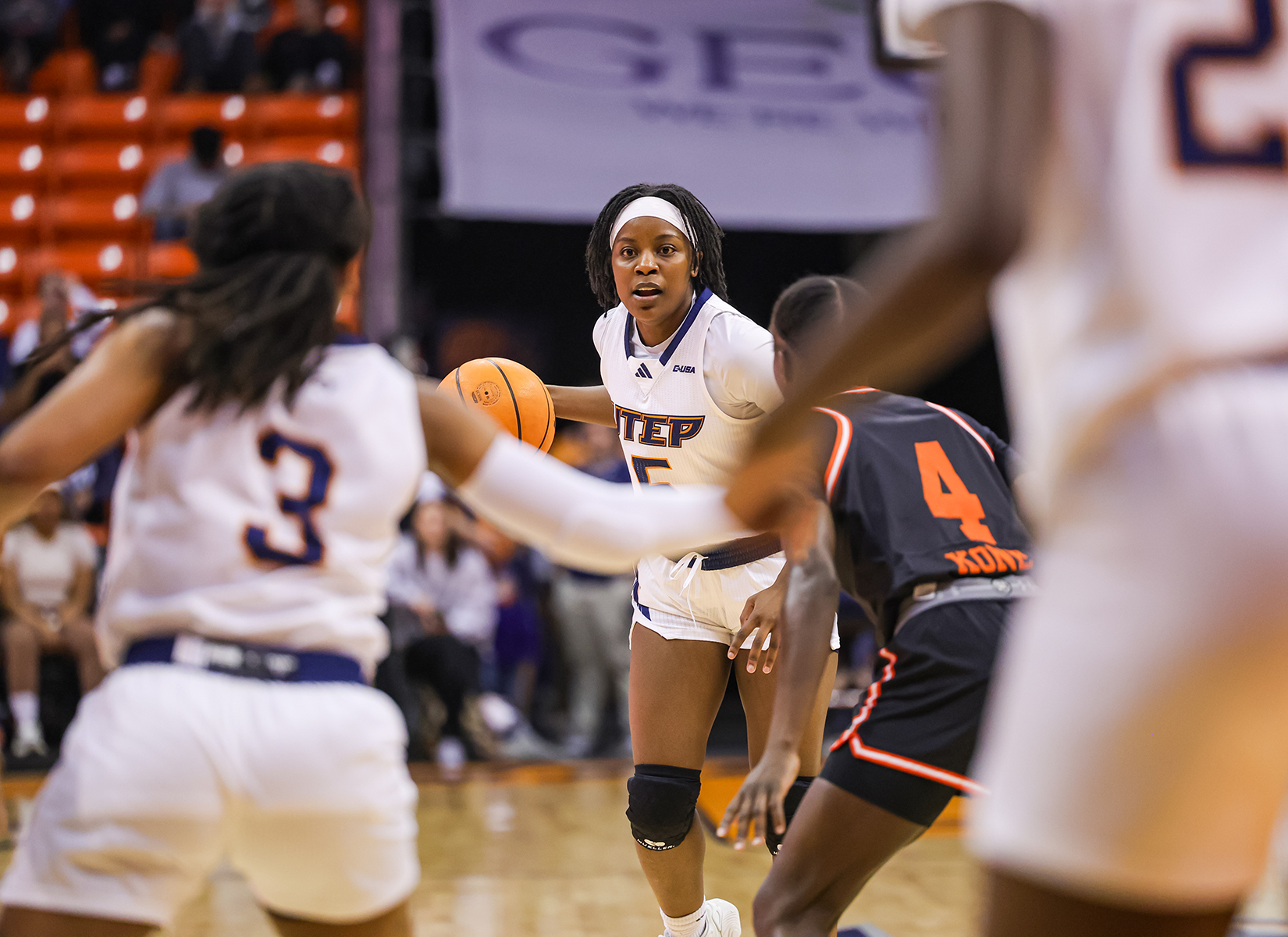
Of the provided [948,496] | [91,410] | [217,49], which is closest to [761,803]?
[948,496]

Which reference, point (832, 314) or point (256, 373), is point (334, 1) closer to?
point (832, 314)

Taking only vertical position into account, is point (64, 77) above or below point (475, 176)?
above

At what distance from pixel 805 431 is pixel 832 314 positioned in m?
1.58

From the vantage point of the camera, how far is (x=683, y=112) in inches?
410

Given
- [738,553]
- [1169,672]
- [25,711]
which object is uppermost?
[1169,672]

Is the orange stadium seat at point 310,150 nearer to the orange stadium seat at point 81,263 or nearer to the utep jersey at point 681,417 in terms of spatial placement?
the orange stadium seat at point 81,263

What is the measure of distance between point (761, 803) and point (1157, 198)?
5.08ft

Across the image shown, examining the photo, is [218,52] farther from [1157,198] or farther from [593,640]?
[1157,198]

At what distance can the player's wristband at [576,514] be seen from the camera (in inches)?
80.5

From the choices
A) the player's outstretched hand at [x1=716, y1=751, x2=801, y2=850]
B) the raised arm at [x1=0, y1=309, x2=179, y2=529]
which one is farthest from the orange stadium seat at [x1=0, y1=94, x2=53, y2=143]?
the player's outstretched hand at [x1=716, y1=751, x2=801, y2=850]

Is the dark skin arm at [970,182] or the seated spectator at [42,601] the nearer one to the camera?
the dark skin arm at [970,182]

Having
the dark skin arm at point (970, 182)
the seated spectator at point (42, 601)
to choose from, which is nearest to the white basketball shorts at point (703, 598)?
the dark skin arm at point (970, 182)

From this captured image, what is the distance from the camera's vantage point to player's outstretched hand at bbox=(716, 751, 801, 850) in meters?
2.41

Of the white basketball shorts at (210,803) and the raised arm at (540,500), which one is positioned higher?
the raised arm at (540,500)
